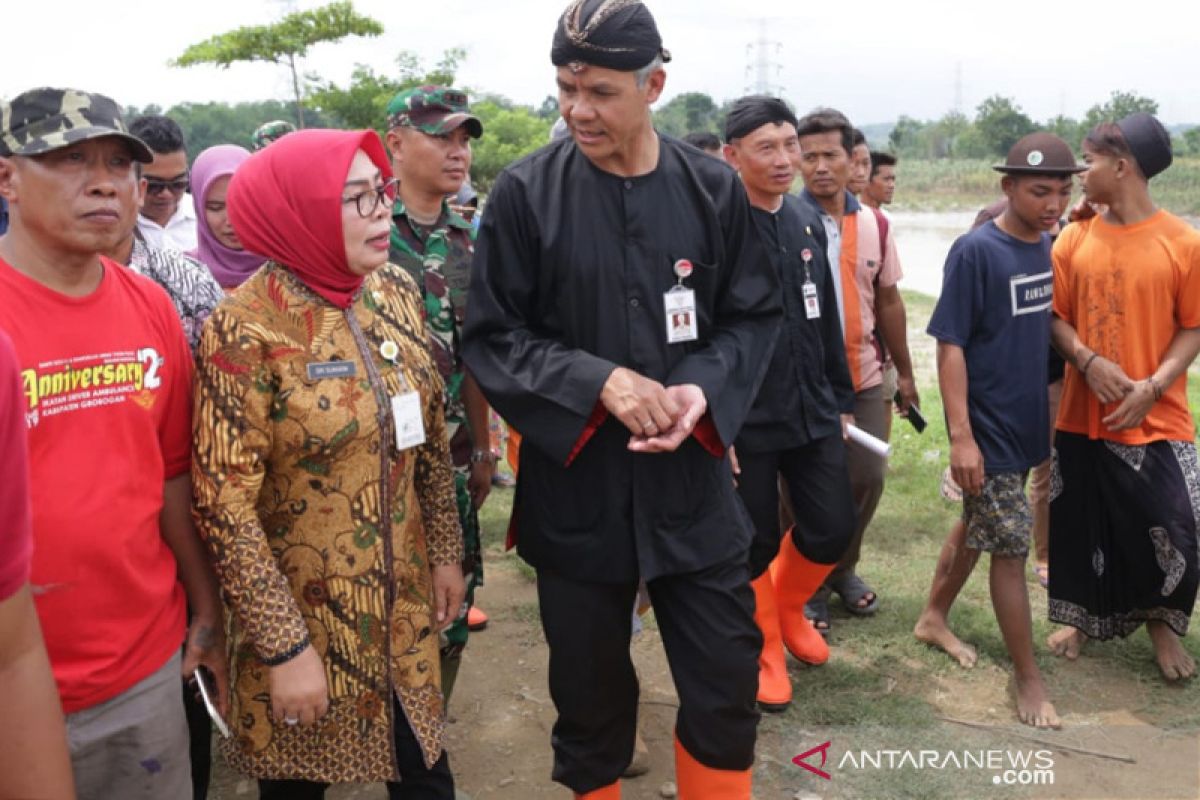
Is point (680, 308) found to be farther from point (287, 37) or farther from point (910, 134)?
point (910, 134)

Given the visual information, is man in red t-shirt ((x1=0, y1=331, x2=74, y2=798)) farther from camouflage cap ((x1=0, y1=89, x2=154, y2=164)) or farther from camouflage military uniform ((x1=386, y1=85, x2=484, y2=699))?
camouflage military uniform ((x1=386, y1=85, x2=484, y2=699))

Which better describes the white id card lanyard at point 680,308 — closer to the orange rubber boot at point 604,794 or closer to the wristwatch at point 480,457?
the wristwatch at point 480,457

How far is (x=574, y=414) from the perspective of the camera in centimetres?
267

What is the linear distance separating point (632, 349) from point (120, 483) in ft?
4.10

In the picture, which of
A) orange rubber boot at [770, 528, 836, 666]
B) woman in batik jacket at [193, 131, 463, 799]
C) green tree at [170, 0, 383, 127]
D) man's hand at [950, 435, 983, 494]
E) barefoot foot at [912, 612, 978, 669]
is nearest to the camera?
woman in batik jacket at [193, 131, 463, 799]

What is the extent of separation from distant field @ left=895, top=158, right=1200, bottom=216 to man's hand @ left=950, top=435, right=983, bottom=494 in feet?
107

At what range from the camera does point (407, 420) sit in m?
2.57

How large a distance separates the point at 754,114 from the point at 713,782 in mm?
2412

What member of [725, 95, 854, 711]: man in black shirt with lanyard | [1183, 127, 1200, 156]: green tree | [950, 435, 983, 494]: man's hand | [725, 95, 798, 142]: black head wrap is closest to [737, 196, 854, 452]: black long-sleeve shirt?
[725, 95, 854, 711]: man in black shirt with lanyard

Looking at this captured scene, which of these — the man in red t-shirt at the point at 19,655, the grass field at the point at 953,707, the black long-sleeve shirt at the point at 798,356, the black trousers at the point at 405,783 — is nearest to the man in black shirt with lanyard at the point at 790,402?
the black long-sleeve shirt at the point at 798,356

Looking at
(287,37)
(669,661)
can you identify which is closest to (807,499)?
(669,661)

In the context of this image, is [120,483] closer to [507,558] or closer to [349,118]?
[507,558]

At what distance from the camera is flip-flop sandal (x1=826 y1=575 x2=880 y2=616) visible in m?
4.82

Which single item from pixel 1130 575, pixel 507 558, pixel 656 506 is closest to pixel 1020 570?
pixel 1130 575
